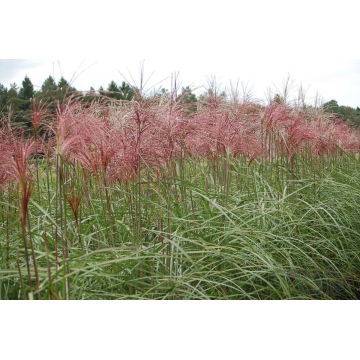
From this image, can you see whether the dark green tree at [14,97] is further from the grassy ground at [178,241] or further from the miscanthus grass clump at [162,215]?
the miscanthus grass clump at [162,215]

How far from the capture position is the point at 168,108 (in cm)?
231

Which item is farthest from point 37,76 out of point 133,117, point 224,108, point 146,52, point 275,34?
point 275,34

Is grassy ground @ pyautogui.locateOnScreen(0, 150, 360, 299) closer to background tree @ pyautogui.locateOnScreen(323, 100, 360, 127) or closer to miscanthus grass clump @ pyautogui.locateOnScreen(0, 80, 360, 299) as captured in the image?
miscanthus grass clump @ pyautogui.locateOnScreen(0, 80, 360, 299)

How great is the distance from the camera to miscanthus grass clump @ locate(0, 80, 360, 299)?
1.82 m

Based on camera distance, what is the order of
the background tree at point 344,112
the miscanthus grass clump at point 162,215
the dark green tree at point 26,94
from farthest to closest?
the background tree at point 344,112 → the dark green tree at point 26,94 → the miscanthus grass clump at point 162,215

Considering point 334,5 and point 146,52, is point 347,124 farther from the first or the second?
point 146,52

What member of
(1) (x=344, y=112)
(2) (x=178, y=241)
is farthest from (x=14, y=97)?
(1) (x=344, y=112)

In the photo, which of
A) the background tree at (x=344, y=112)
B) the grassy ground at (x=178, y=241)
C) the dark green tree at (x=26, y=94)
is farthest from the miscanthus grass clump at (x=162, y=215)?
the background tree at (x=344, y=112)

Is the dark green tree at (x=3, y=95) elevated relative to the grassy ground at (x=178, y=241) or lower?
elevated

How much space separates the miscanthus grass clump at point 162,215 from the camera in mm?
1817

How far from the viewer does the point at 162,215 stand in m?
2.54

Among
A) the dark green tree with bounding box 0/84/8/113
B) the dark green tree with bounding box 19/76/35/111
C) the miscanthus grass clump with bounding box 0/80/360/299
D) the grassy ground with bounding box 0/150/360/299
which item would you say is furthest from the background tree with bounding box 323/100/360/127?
the dark green tree with bounding box 0/84/8/113

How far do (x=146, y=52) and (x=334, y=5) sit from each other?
1.10 m

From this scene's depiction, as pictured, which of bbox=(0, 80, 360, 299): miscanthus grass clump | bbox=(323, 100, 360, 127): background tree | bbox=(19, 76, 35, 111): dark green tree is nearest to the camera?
bbox=(0, 80, 360, 299): miscanthus grass clump
